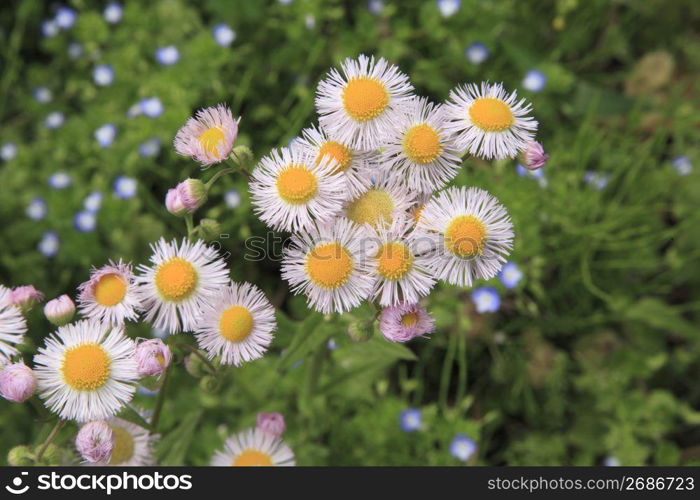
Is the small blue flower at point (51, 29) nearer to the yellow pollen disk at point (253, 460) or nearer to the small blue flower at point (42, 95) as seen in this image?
the small blue flower at point (42, 95)

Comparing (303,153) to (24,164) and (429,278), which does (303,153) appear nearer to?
(429,278)

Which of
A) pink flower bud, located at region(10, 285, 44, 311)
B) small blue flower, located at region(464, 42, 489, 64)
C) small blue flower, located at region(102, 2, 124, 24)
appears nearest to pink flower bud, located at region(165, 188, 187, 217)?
pink flower bud, located at region(10, 285, 44, 311)

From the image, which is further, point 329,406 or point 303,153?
point 329,406

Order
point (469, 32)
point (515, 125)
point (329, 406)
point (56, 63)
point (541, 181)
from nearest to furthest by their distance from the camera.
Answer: point (515, 125)
point (329, 406)
point (541, 181)
point (469, 32)
point (56, 63)

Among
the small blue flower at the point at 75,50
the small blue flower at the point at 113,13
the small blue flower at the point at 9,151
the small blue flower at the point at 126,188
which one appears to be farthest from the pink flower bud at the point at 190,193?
the small blue flower at the point at 75,50

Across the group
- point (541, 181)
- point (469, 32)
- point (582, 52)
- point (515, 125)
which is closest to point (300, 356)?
point (515, 125)
